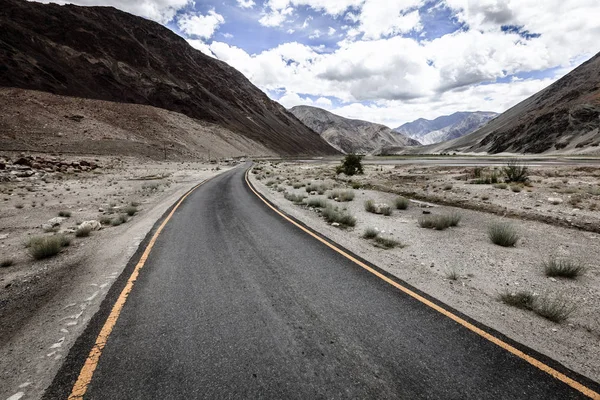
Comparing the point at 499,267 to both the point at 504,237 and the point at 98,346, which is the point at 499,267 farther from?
the point at 98,346

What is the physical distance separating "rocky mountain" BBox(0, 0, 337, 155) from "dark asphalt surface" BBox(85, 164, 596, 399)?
69.7 m

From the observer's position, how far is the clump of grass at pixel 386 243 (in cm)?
759

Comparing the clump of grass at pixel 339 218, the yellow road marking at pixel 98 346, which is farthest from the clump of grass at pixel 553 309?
the yellow road marking at pixel 98 346

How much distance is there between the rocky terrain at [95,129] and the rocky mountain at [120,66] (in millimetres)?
7369

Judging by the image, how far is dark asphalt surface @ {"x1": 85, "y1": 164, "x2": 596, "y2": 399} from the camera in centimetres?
303

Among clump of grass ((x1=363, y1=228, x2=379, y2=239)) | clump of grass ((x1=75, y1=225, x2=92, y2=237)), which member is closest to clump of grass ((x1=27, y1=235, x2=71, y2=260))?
clump of grass ((x1=75, y1=225, x2=92, y2=237))

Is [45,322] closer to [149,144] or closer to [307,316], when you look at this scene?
[307,316]

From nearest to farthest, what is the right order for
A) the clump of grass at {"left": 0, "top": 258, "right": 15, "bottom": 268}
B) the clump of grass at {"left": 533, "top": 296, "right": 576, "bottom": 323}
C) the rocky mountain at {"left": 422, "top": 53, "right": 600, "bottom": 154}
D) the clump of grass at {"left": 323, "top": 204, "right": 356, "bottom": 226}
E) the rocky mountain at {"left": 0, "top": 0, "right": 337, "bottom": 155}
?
1. the clump of grass at {"left": 533, "top": 296, "right": 576, "bottom": 323}
2. the clump of grass at {"left": 0, "top": 258, "right": 15, "bottom": 268}
3. the clump of grass at {"left": 323, "top": 204, "right": 356, "bottom": 226}
4. the rocky mountain at {"left": 0, "top": 0, "right": 337, "bottom": 155}
5. the rocky mountain at {"left": 422, "top": 53, "right": 600, "bottom": 154}

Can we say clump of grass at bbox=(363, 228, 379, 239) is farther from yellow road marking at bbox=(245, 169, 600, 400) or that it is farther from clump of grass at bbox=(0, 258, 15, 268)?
clump of grass at bbox=(0, 258, 15, 268)

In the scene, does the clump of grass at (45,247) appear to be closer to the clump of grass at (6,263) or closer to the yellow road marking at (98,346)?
the clump of grass at (6,263)

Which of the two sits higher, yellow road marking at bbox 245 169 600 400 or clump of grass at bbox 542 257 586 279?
clump of grass at bbox 542 257 586 279

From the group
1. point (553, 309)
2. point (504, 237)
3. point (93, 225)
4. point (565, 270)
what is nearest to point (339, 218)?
point (504, 237)

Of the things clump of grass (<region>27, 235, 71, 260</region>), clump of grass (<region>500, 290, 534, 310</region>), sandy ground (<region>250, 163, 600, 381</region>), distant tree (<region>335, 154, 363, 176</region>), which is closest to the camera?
sandy ground (<region>250, 163, 600, 381</region>)

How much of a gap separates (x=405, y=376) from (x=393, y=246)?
183 inches
